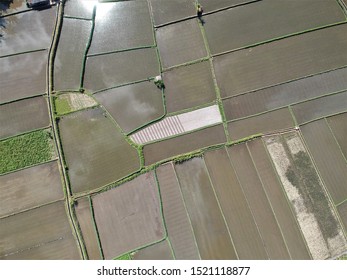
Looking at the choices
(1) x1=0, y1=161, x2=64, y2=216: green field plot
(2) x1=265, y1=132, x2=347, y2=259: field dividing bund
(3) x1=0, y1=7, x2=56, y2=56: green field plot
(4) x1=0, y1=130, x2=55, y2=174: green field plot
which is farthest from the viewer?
(3) x1=0, y1=7, x2=56, y2=56: green field plot

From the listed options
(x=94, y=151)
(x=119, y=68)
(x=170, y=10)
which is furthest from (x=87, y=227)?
(x=170, y=10)

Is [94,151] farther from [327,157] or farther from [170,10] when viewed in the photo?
[327,157]

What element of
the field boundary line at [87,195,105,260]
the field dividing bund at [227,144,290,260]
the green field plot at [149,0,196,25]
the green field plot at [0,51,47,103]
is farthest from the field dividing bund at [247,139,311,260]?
the green field plot at [0,51,47,103]

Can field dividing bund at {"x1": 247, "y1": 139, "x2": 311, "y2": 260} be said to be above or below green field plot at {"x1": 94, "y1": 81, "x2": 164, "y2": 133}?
below

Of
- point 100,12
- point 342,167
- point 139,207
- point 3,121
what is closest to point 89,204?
point 139,207

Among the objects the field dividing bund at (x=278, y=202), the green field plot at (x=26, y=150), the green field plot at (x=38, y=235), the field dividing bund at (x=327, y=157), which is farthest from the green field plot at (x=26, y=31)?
the field dividing bund at (x=327, y=157)

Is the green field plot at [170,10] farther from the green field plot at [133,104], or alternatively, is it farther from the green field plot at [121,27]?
the green field plot at [133,104]

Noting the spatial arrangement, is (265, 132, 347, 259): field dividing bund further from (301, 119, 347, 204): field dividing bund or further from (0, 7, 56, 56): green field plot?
(0, 7, 56, 56): green field plot
